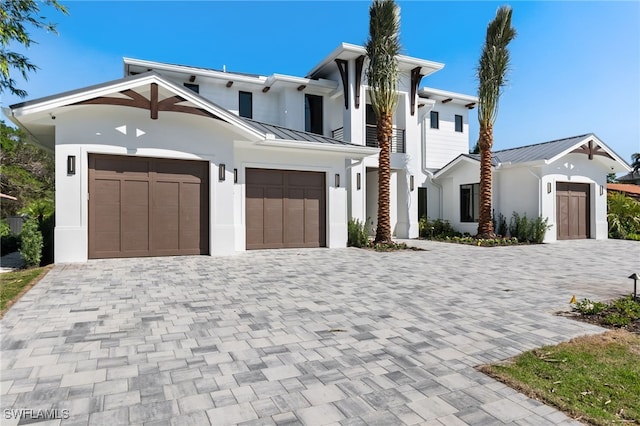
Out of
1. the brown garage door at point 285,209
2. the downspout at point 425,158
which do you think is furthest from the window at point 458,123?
the brown garage door at point 285,209

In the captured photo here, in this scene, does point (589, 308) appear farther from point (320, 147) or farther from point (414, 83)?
point (414, 83)

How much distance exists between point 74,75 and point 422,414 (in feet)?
53.3

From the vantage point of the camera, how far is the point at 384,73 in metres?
13.5

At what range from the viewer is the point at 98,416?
8.30 feet

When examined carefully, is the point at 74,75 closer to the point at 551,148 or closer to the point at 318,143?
the point at 318,143

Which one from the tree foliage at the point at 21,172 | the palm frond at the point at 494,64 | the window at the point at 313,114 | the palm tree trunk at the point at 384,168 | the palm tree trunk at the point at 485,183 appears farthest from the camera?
the tree foliage at the point at 21,172

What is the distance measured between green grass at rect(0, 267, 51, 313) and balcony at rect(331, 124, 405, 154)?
1236cm

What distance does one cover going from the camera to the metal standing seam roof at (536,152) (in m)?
16.2

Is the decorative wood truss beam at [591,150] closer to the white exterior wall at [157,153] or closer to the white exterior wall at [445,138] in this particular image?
the white exterior wall at [445,138]

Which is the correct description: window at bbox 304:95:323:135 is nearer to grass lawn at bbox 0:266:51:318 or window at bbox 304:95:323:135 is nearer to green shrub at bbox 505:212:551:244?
green shrub at bbox 505:212:551:244

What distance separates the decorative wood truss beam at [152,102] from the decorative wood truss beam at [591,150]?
1636 centimetres

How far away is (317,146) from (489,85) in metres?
8.83

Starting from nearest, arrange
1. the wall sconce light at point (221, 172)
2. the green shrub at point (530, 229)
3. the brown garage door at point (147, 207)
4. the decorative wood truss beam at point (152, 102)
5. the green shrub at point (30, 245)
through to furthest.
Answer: the green shrub at point (30, 245) < the decorative wood truss beam at point (152, 102) < the brown garage door at point (147, 207) < the wall sconce light at point (221, 172) < the green shrub at point (530, 229)

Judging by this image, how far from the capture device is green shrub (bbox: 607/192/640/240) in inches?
738
